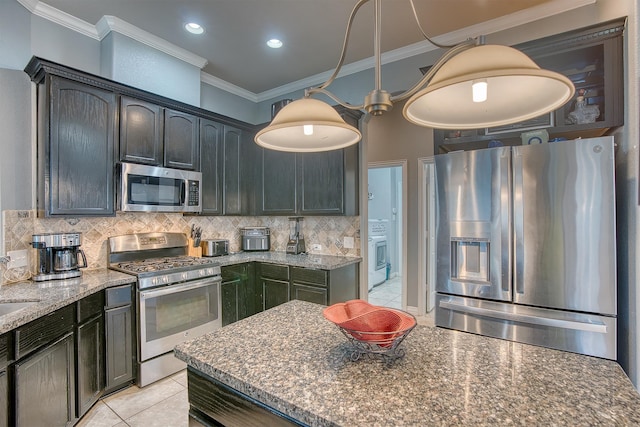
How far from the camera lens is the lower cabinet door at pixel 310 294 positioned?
2.95 meters

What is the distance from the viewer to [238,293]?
3.27 metres

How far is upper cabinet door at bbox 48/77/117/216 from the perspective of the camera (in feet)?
7.41

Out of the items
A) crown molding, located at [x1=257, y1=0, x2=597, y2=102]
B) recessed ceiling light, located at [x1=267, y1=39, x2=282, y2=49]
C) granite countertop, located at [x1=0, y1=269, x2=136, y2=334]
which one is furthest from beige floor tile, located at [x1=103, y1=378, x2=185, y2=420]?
crown molding, located at [x1=257, y1=0, x2=597, y2=102]

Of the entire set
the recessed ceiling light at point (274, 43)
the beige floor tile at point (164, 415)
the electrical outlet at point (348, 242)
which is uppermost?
the recessed ceiling light at point (274, 43)

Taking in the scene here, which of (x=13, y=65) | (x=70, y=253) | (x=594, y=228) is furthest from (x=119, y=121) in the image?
(x=594, y=228)

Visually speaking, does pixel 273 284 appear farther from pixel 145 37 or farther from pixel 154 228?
pixel 145 37

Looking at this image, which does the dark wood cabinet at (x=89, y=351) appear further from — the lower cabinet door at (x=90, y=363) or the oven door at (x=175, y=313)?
the oven door at (x=175, y=313)

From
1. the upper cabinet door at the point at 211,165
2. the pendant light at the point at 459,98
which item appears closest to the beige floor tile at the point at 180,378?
the upper cabinet door at the point at 211,165

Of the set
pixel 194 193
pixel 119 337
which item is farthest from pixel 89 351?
pixel 194 193

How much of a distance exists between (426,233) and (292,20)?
9.87 ft

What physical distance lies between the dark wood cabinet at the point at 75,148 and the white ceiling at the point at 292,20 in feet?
2.31

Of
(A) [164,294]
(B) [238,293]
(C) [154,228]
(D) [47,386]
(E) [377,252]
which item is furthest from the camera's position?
(E) [377,252]

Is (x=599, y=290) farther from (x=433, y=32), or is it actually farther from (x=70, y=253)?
Answer: (x=70, y=253)

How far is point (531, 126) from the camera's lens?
2.32 m
